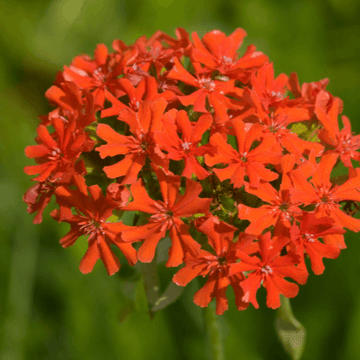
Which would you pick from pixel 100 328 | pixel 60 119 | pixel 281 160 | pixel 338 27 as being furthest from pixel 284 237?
pixel 338 27

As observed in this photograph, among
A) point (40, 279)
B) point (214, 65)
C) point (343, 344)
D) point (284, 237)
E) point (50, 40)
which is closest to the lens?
point (284, 237)

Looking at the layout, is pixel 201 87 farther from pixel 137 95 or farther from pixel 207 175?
pixel 207 175

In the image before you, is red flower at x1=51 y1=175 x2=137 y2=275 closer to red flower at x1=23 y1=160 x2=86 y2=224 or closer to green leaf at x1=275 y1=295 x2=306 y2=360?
red flower at x1=23 y1=160 x2=86 y2=224

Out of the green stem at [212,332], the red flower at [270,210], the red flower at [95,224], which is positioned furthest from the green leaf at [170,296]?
the red flower at [270,210]

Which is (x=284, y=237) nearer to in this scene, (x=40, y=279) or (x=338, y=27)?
(x=40, y=279)

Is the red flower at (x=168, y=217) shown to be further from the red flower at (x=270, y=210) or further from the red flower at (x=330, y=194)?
the red flower at (x=330, y=194)

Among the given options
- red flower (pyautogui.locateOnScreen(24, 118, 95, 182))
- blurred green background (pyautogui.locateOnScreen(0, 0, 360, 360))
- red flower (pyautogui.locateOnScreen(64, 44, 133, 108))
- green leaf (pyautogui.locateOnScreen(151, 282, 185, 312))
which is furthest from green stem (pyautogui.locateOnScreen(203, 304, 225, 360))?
red flower (pyautogui.locateOnScreen(64, 44, 133, 108))
